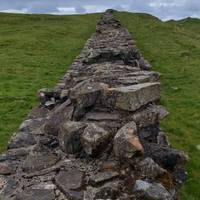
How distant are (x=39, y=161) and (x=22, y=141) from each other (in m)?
2.08

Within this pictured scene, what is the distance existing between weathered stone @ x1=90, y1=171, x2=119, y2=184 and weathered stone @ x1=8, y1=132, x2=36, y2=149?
3.21m

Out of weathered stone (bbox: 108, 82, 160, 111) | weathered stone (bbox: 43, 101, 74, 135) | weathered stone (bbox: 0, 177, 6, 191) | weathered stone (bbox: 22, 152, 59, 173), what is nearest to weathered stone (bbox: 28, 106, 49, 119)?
weathered stone (bbox: 43, 101, 74, 135)

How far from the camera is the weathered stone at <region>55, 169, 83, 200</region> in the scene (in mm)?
8748

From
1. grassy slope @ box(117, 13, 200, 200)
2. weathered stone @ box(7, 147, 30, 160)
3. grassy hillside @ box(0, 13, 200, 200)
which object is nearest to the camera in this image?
weathered stone @ box(7, 147, 30, 160)

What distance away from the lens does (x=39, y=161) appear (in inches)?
406

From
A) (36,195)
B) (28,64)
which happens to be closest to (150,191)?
(36,195)

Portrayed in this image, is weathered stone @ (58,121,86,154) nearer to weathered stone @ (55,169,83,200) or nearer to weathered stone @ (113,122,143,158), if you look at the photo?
weathered stone @ (55,169,83,200)

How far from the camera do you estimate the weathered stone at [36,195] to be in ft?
28.5

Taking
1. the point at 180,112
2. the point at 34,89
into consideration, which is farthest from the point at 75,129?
the point at 34,89

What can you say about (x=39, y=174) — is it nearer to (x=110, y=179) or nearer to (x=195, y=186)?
(x=110, y=179)

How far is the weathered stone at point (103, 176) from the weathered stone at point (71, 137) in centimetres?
129

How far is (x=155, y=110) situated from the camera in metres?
11.6

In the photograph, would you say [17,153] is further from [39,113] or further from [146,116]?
[39,113]

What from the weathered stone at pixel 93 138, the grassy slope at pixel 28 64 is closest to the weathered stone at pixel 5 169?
the weathered stone at pixel 93 138
